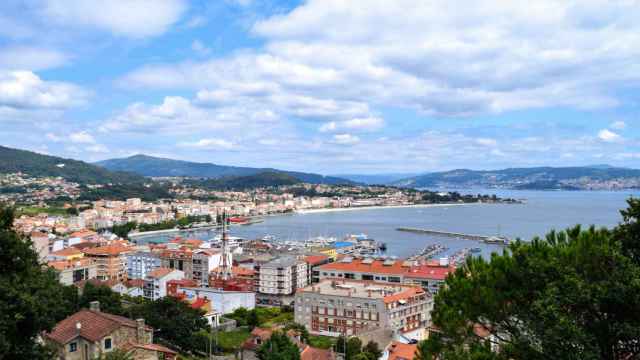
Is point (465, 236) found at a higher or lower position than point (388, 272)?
lower


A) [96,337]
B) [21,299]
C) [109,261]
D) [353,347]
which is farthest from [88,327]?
[109,261]

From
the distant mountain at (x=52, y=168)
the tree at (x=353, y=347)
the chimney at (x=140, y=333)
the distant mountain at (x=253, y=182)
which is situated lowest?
the tree at (x=353, y=347)

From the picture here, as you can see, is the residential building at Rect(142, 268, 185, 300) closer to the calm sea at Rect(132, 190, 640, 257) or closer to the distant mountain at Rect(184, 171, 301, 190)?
the calm sea at Rect(132, 190, 640, 257)

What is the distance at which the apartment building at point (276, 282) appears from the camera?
23.3 meters

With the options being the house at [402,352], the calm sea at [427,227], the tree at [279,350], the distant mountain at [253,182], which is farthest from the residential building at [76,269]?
the distant mountain at [253,182]

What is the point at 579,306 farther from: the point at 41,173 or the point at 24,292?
the point at 41,173

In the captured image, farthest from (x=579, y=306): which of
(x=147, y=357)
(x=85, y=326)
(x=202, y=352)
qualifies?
(x=202, y=352)

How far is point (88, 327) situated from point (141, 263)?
77.9 ft

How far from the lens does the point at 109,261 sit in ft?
Answer: 97.1

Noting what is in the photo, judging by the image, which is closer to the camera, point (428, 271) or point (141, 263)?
point (428, 271)

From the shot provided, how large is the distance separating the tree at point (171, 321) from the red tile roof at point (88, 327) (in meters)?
5.00

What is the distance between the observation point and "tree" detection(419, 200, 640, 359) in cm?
363

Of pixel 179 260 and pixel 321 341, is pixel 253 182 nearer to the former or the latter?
pixel 179 260

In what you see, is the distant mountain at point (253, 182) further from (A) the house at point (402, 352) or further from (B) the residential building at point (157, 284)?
(A) the house at point (402, 352)
